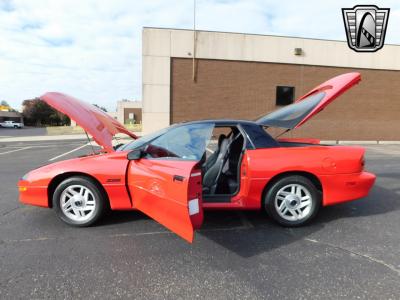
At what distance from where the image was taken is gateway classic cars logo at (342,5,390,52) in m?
12.6

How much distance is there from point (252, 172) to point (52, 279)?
7.59 feet

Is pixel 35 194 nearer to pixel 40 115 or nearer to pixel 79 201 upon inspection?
pixel 79 201

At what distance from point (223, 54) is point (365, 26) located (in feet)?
24.1

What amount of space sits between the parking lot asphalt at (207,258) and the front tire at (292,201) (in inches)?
5.8

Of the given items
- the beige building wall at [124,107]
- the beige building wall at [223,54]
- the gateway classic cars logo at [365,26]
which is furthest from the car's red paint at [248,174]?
the beige building wall at [124,107]

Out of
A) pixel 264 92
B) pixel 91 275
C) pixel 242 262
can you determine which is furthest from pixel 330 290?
pixel 264 92

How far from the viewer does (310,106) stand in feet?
12.1

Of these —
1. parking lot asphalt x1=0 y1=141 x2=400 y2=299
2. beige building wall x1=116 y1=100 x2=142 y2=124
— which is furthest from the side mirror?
beige building wall x1=116 y1=100 x2=142 y2=124

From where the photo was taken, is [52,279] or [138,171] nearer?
[52,279]

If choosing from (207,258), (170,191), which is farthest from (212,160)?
(207,258)

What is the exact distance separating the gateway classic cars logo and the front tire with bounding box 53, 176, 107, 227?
43.7ft

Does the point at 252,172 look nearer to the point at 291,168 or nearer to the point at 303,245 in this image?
the point at 291,168

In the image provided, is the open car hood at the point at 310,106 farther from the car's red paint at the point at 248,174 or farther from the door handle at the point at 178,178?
the door handle at the point at 178,178

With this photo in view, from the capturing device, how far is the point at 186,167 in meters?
2.86
